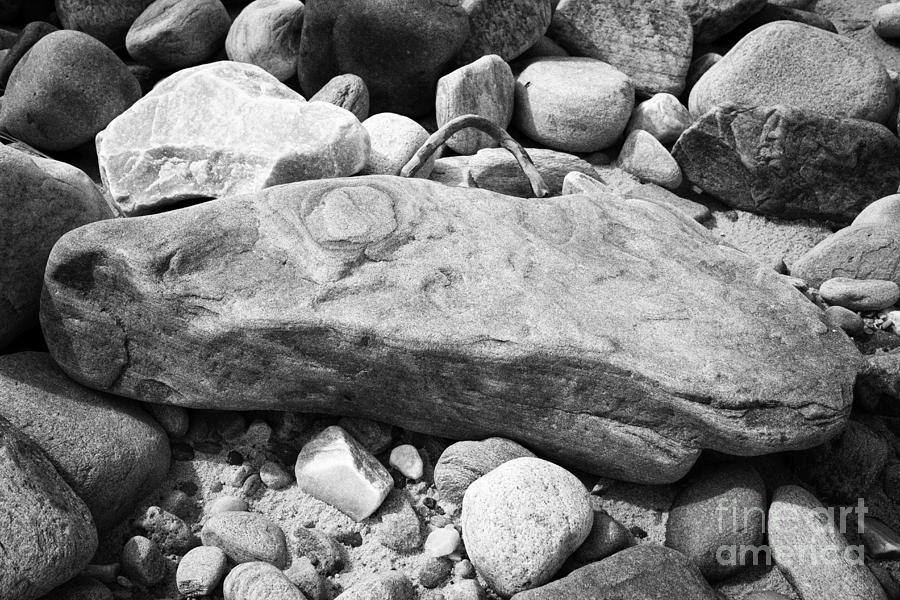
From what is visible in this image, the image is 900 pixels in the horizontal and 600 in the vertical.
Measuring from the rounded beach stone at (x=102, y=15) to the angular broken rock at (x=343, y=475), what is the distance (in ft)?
11.7

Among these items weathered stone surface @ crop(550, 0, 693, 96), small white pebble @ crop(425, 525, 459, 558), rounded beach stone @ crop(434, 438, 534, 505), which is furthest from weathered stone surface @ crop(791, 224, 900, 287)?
small white pebble @ crop(425, 525, 459, 558)

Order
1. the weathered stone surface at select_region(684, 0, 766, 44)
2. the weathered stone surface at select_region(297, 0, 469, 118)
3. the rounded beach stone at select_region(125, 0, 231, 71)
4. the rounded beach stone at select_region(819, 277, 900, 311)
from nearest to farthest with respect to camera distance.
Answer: the rounded beach stone at select_region(819, 277, 900, 311) → the weathered stone surface at select_region(297, 0, 469, 118) → the rounded beach stone at select_region(125, 0, 231, 71) → the weathered stone surface at select_region(684, 0, 766, 44)

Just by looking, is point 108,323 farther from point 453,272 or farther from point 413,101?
point 413,101

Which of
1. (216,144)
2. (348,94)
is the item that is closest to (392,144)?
(348,94)

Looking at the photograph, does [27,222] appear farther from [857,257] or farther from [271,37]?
[857,257]

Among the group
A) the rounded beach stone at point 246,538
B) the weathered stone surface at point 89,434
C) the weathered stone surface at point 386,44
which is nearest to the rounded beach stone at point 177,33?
the weathered stone surface at point 386,44

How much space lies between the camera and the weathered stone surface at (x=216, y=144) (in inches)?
142

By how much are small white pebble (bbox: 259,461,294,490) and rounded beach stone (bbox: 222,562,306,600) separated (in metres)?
0.41

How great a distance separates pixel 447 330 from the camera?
8.58 ft

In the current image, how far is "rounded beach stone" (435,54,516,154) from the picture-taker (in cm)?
437

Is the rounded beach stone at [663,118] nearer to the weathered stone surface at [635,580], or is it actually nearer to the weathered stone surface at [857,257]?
the weathered stone surface at [857,257]

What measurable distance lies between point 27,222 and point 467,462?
6.09 feet

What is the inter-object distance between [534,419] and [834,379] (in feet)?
3.37

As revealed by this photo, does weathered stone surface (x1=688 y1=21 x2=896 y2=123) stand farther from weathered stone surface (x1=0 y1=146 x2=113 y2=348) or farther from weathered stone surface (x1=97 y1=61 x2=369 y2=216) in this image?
weathered stone surface (x1=0 y1=146 x2=113 y2=348)
